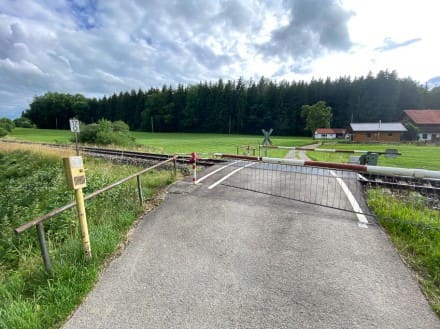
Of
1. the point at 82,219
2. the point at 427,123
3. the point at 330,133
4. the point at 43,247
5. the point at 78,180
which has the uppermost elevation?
the point at 427,123

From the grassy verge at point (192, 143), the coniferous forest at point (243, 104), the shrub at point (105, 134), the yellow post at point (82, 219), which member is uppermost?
the coniferous forest at point (243, 104)

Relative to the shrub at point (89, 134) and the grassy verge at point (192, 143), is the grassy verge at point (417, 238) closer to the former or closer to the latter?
the grassy verge at point (192, 143)

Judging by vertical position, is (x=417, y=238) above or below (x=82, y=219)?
below

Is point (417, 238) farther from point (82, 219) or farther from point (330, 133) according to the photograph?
point (330, 133)

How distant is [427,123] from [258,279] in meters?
62.5

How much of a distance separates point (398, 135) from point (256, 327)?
57272 mm

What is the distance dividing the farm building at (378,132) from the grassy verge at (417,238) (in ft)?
161

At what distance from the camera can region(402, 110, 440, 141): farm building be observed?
45.1m

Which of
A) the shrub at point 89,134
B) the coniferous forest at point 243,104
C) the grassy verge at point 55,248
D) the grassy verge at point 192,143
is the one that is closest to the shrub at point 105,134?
the shrub at point 89,134

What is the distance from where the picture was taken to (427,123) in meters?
45.9

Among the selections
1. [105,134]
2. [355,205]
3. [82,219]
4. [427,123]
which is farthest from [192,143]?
[427,123]

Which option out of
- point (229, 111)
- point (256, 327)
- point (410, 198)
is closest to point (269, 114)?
point (229, 111)

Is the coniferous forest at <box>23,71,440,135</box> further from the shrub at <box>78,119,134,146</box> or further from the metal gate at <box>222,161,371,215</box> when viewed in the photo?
the metal gate at <box>222,161,371,215</box>

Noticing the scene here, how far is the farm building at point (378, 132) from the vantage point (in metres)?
44.7
